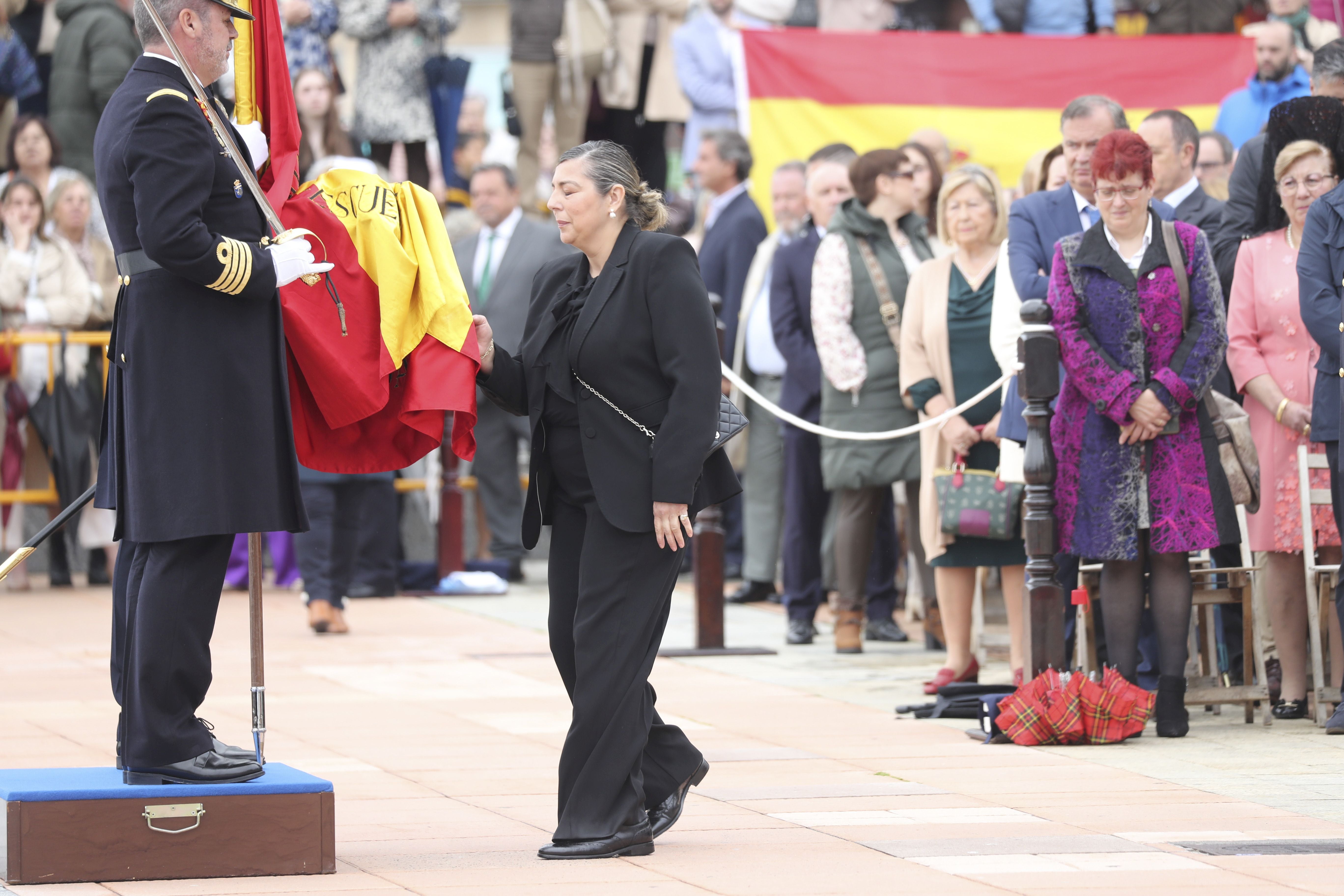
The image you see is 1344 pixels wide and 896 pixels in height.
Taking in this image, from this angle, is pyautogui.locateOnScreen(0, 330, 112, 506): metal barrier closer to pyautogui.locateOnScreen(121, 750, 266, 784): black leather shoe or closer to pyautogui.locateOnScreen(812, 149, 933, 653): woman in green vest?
pyautogui.locateOnScreen(812, 149, 933, 653): woman in green vest

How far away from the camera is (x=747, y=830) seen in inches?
227

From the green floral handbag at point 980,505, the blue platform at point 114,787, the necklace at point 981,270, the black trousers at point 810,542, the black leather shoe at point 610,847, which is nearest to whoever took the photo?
the blue platform at point 114,787

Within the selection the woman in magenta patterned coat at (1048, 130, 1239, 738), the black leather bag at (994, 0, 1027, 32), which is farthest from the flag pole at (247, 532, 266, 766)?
the black leather bag at (994, 0, 1027, 32)

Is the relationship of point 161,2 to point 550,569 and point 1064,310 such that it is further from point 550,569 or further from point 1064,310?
point 1064,310

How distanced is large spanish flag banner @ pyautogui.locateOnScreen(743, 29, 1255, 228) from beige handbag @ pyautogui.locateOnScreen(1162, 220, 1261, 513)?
17.7 feet

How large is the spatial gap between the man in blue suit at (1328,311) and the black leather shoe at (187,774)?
164 inches

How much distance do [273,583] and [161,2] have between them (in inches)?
307

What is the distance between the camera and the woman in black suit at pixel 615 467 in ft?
17.7

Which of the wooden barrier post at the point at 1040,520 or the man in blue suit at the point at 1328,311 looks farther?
the man in blue suit at the point at 1328,311

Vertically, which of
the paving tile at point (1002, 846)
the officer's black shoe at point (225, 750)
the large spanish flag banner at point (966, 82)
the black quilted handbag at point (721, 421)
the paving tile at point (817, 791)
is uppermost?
the large spanish flag banner at point (966, 82)

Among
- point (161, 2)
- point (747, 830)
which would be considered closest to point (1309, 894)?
point (747, 830)

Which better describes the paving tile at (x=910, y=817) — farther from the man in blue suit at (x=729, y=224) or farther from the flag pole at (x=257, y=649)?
the man in blue suit at (x=729, y=224)

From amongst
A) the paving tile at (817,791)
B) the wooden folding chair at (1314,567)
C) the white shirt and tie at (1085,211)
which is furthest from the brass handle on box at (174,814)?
the white shirt and tie at (1085,211)

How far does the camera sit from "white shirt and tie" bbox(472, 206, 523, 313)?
12.2 meters
